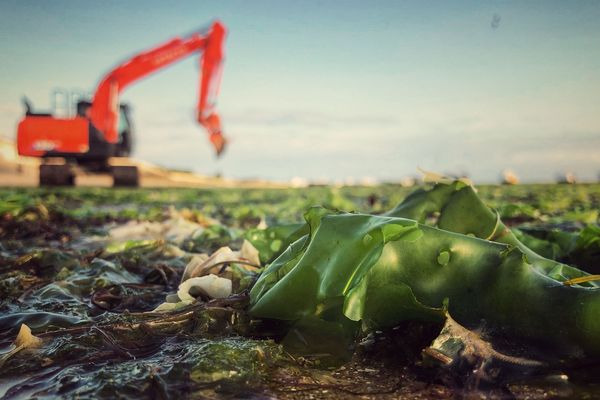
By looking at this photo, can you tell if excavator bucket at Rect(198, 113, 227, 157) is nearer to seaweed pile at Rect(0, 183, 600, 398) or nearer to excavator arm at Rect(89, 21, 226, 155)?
excavator arm at Rect(89, 21, 226, 155)

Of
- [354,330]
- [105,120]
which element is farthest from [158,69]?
[354,330]

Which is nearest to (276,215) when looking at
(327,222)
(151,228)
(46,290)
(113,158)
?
(151,228)

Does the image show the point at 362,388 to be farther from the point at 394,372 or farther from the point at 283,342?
the point at 283,342

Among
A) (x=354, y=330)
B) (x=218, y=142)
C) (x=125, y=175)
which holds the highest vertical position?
(x=218, y=142)

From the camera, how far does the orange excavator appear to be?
51.3ft

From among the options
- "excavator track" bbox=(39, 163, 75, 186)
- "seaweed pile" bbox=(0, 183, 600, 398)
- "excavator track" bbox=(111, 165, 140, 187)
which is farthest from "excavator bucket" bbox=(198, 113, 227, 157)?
"seaweed pile" bbox=(0, 183, 600, 398)

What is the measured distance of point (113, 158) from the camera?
17641 mm

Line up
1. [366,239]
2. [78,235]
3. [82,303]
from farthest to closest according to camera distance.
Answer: [78,235] → [82,303] → [366,239]

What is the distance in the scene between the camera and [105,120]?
16.0 metres

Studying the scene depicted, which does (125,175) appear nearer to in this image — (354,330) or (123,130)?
(123,130)

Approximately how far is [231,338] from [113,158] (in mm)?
17452

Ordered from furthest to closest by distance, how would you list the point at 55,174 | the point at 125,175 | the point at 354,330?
the point at 125,175
the point at 55,174
the point at 354,330

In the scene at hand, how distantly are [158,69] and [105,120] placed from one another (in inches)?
89.5

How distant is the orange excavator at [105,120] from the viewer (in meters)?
15.6
